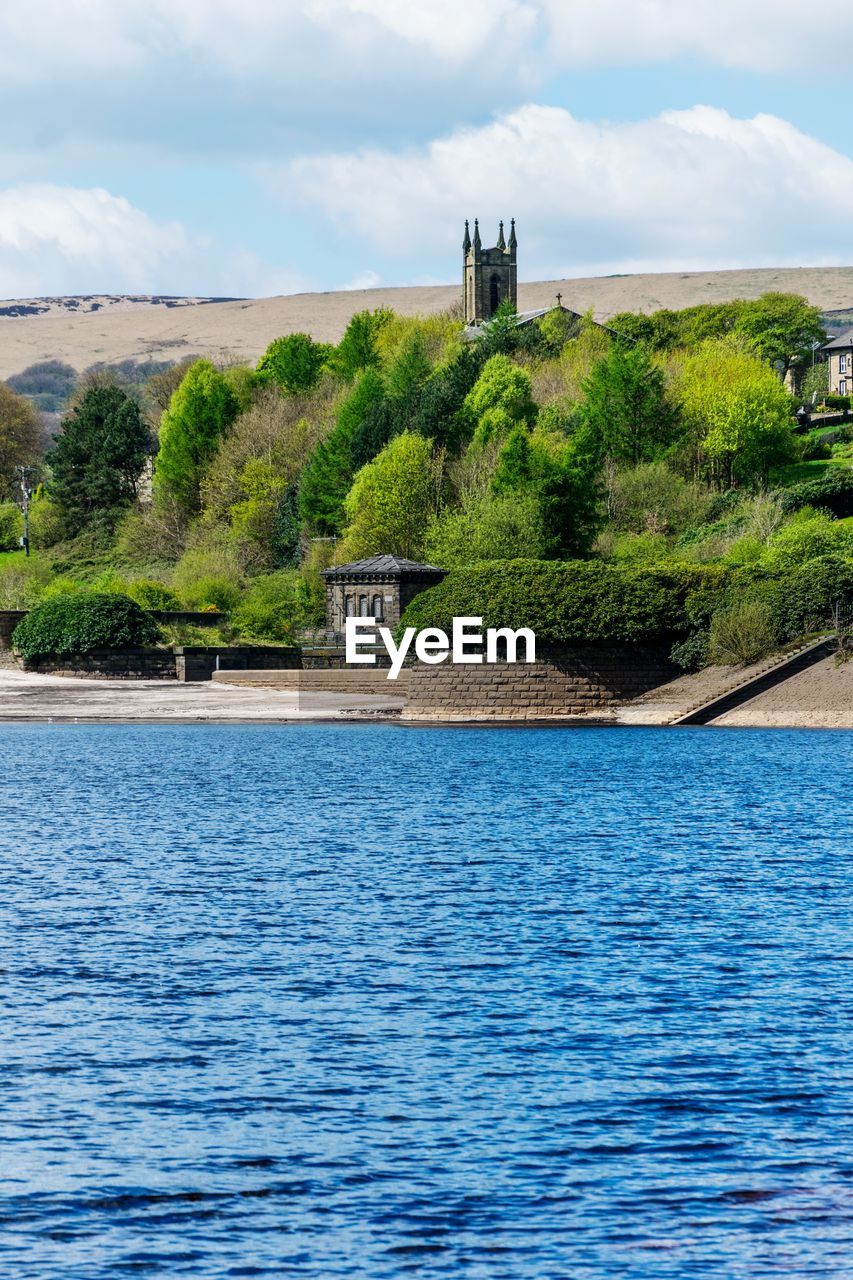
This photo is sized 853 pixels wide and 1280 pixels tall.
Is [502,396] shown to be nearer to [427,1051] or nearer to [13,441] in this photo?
[13,441]

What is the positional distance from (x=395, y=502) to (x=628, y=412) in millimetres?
15193

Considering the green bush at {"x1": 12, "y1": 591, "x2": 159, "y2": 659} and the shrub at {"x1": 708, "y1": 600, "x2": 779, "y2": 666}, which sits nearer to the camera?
the shrub at {"x1": 708, "y1": 600, "x2": 779, "y2": 666}

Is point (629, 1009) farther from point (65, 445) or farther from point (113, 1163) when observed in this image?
point (65, 445)

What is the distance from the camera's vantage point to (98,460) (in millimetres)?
118625

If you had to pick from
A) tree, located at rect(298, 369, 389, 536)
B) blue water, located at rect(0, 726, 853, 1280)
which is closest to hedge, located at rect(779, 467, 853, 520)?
tree, located at rect(298, 369, 389, 536)

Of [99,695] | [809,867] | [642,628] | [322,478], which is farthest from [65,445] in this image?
[809,867]

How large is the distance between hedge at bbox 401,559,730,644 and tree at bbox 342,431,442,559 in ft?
85.4

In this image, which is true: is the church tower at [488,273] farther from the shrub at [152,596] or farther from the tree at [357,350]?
the shrub at [152,596]

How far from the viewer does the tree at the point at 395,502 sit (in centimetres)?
8862

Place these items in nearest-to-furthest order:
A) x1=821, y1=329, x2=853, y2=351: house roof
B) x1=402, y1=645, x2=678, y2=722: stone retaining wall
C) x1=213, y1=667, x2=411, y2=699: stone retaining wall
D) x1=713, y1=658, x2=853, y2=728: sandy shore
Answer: x1=713, y1=658, x2=853, y2=728: sandy shore < x1=402, y1=645, x2=678, y2=722: stone retaining wall < x1=213, y1=667, x2=411, y2=699: stone retaining wall < x1=821, y1=329, x2=853, y2=351: house roof

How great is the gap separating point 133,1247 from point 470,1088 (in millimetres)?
4067

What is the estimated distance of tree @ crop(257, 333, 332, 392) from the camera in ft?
447

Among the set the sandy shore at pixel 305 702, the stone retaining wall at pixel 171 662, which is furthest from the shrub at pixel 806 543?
the stone retaining wall at pixel 171 662

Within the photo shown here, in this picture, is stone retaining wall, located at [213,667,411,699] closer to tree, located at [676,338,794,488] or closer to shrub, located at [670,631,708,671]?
shrub, located at [670,631,708,671]
